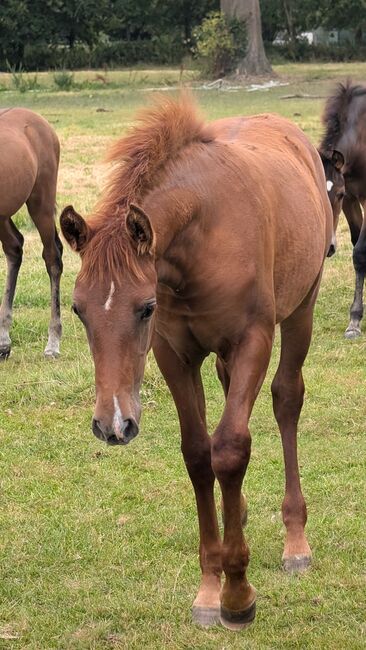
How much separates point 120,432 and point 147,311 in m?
0.40

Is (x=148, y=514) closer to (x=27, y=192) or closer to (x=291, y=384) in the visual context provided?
(x=291, y=384)

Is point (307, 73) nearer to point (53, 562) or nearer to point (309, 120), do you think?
point (309, 120)

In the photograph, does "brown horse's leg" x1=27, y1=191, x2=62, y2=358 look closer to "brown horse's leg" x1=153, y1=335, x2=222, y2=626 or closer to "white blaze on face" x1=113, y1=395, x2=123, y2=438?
"brown horse's leg" x1=153, y1=335, x2=222, y2=626

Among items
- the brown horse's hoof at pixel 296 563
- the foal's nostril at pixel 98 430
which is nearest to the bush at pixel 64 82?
the brown horse's hoof at pixel 296 563

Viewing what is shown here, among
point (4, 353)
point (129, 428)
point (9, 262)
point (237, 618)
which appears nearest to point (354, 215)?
point (9, 262)

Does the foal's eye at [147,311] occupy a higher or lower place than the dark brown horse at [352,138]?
higher

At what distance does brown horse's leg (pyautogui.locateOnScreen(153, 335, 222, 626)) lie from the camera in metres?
3.96

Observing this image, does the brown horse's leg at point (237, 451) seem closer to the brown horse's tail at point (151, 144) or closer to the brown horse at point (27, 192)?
the brown horse's tail at point (151, 144)

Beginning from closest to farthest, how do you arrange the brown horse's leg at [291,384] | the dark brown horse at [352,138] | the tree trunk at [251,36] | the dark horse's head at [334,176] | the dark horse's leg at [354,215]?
the brown horse's leg at [291,384]
the dark horse's head at [334,176]
the dark brown horse at [352,138]
the dark horse's leg at [354,215]
the tree trunk at [251,36]

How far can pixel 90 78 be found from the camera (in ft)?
126

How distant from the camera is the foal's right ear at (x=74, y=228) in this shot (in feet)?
10.3

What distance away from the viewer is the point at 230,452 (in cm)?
364

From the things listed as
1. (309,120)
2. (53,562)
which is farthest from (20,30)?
(53,562)

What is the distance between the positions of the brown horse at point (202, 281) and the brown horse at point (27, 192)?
12.8 feet
